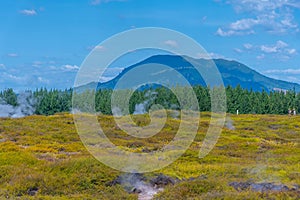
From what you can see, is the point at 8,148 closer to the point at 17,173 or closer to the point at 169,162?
→ the point at 17,173

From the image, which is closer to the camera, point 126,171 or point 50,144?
point 126,171

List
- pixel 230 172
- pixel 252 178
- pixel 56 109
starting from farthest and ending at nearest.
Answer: pixel 56 109
pixel 230 172
pixel 252 178

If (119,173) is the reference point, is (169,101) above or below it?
above

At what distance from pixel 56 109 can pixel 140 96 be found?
2184 cm

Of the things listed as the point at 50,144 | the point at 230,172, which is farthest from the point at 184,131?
the point at 230,172

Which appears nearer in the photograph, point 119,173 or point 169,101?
point 119,173

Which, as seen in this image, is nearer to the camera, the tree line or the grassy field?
the grassy field

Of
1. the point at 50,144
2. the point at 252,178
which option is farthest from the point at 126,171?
the point at 50,144

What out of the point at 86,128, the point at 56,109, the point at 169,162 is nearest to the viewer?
the point at 169,162

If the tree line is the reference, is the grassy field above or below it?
below

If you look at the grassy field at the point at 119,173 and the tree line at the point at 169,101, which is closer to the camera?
the grassy field at the point at 119,173

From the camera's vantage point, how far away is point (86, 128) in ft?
176

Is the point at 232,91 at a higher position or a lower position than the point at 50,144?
higher

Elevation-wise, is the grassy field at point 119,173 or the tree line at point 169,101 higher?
the tree line at point 169,101
